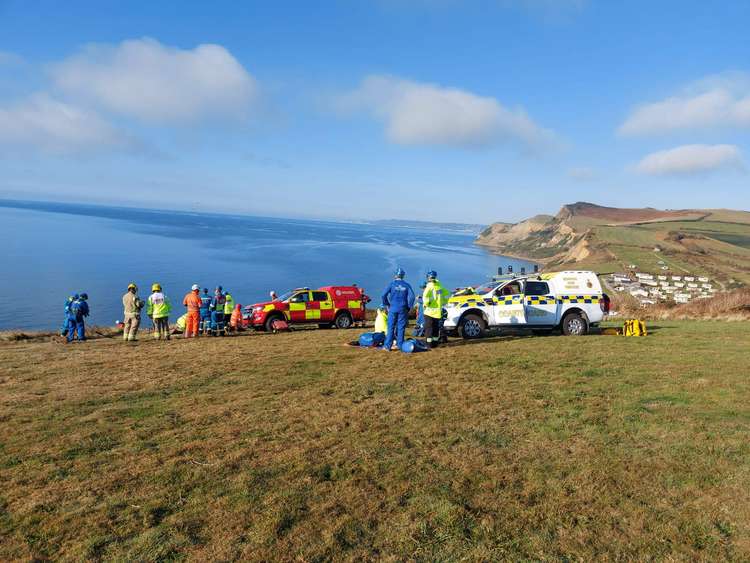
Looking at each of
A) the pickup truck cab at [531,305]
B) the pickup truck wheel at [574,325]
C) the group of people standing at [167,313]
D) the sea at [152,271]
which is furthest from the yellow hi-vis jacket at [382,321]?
the sea at [152,271]

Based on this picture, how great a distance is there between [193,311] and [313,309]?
4.63 metres

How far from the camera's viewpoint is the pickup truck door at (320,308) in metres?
19.7

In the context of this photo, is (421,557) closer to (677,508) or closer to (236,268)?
(677,508)

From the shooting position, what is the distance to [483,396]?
8.36m

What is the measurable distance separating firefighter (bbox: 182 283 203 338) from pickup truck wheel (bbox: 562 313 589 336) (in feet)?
37.9

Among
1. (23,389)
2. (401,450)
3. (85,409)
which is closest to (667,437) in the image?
(401,450)

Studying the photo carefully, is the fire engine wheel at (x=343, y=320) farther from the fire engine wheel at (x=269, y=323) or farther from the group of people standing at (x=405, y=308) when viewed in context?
the group of people standing at (x=405, y=308)

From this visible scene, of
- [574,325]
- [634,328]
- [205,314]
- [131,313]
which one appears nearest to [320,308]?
[205,314]

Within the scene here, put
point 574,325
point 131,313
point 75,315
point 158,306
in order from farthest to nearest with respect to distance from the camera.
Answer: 1. point 75,315
2. point 158,306
3. point 131,313
4. point 574,325

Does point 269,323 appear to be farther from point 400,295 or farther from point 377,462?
point 377,462

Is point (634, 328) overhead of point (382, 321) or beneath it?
beneath

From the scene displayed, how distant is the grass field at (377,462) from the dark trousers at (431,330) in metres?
2.61

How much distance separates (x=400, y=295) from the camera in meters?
12.2

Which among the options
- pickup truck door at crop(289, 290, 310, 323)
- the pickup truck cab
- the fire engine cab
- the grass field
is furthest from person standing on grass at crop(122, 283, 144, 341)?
the pickup truck cab
